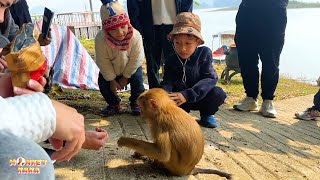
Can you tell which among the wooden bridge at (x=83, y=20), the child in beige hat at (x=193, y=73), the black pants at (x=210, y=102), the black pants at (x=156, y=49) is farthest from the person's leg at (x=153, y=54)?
the wooden bridge at (x=83, y=20)

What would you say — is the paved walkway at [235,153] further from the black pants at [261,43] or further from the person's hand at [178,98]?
the black pants at [261,43]

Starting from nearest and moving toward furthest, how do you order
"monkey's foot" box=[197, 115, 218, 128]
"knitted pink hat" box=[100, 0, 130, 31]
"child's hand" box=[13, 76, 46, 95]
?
"child's hand" box=[13, 76, 46, 95], "knitted pink hat" box=[100, 0, 130, 31], "monkey's foot" box=[197, 115, 218, 128]

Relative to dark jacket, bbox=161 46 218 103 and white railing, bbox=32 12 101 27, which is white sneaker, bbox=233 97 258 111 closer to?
dark jacket, bbox=161 46 218 103

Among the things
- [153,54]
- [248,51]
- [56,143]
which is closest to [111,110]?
[153,54]

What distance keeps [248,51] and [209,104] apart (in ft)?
5.32

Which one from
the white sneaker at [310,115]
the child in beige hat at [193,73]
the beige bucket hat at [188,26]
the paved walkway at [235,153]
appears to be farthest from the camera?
the white sneaker at [310,115]

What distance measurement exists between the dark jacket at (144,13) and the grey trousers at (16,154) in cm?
343

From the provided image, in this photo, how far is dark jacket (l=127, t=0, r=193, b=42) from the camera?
4254 millimetres

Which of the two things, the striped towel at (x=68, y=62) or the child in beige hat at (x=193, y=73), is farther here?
the striped towel at (x=68, y=62)

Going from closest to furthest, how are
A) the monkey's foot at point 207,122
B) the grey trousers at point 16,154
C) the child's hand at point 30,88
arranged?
the grey trousers at point 16,154, the child's hand at point 30,88, the monkey's foot at point 207,122

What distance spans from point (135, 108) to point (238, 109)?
1.90 m

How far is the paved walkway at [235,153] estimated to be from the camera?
2.57m

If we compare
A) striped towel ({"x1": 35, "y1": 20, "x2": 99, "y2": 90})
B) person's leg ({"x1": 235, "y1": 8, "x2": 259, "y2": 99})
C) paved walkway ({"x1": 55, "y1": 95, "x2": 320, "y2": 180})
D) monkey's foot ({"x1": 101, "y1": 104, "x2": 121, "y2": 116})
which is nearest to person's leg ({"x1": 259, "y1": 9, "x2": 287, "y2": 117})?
person's leg ({"x1": 235, "y1": 8, "x2": 259, "y2": 99})

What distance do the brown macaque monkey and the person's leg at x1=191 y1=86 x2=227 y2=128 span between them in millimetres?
1232
